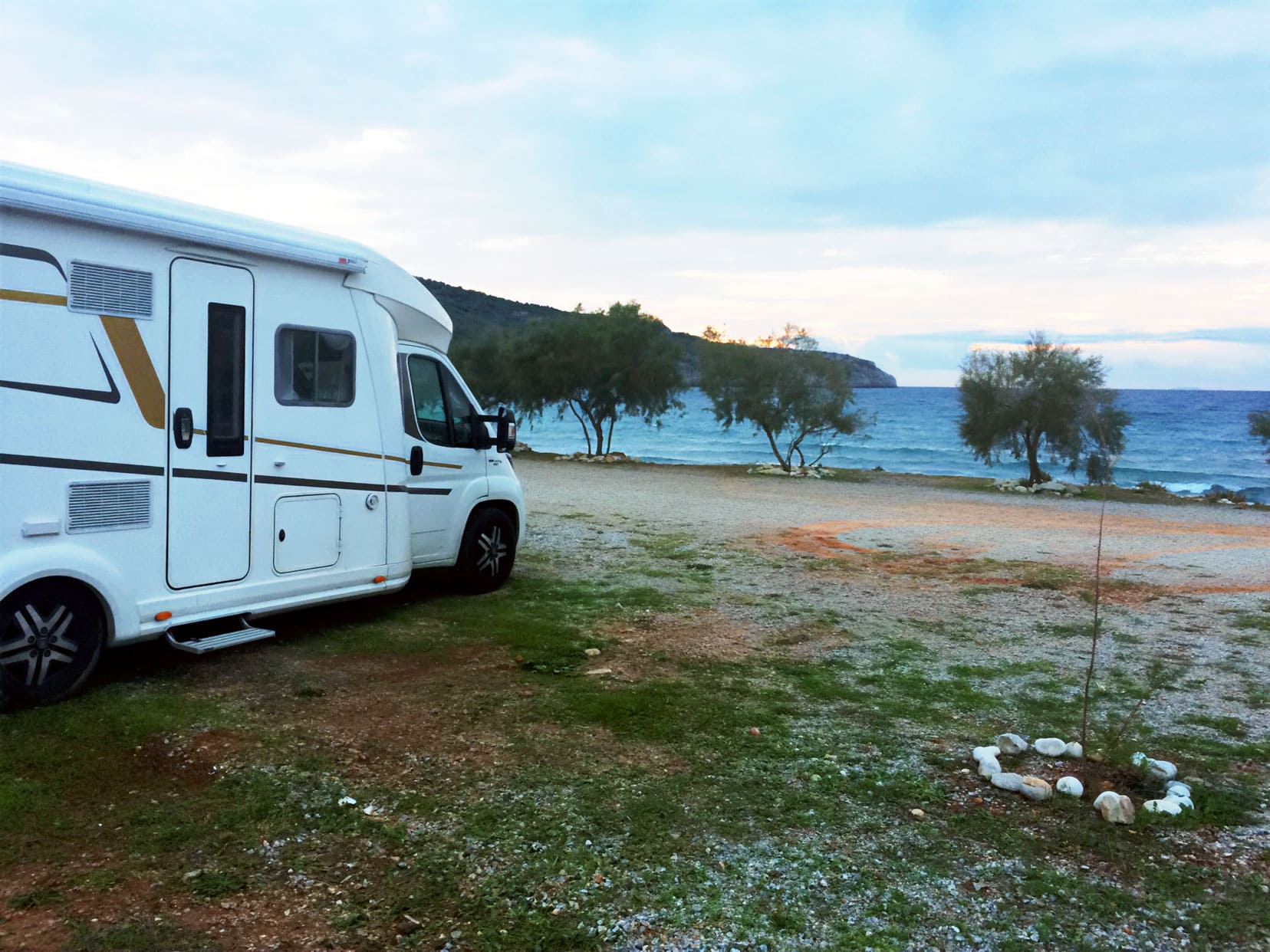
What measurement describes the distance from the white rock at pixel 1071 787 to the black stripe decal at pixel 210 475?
4769 mm

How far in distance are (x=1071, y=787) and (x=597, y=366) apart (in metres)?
26.1

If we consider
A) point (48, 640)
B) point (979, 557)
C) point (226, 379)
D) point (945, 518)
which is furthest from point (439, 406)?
point (945, 518)

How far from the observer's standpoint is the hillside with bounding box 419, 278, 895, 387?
29.4 m

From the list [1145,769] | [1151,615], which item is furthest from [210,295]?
[1151,615]

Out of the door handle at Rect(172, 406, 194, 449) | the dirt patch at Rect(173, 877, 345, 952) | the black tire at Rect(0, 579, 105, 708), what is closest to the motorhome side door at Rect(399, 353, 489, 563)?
the door handle at Rect(172, 406, 194, 449)

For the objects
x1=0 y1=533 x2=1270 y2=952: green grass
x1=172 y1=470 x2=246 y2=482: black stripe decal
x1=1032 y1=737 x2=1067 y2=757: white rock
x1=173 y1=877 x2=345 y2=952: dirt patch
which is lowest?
x1=173 y1=877 x2=345 y2=952: dirt patch

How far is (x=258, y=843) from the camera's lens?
11.7 ft

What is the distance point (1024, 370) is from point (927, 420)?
63008 mm

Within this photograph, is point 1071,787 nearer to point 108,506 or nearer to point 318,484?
point 318,484

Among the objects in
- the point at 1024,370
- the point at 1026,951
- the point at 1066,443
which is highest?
the point at 1024,370

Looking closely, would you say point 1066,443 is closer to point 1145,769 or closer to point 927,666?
point 927,666

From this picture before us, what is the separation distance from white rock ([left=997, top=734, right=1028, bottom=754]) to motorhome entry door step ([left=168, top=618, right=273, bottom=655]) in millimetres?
4210

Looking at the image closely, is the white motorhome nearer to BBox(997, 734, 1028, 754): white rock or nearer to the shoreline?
BBox(997, 734, 1028, 754): white rock

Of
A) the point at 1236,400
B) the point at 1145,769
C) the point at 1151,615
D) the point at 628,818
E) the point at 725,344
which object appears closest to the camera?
the point at 628,818
